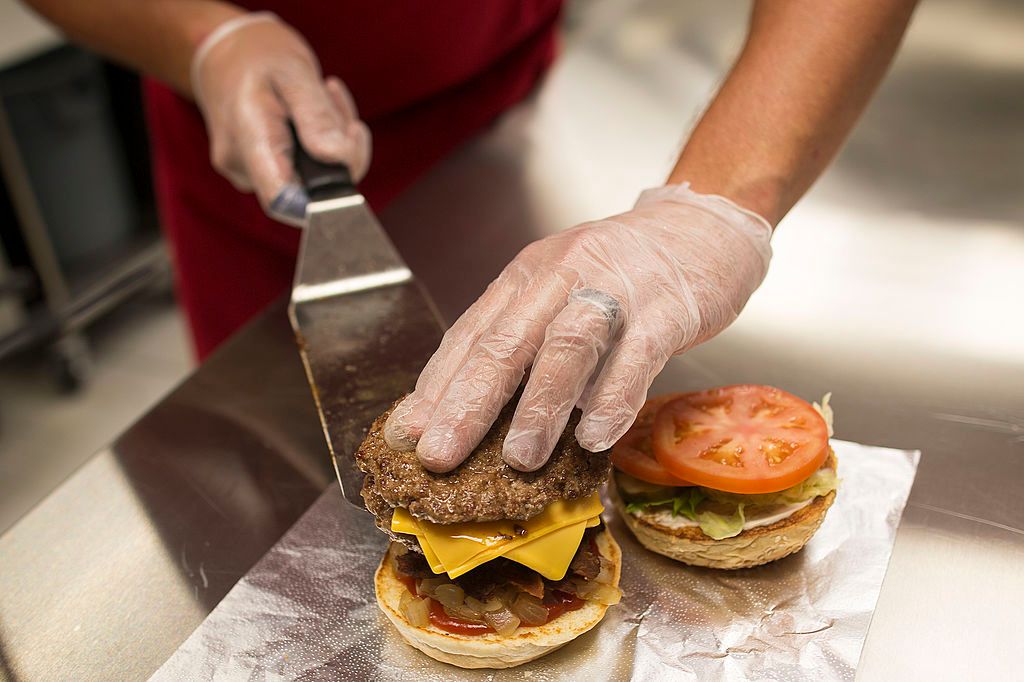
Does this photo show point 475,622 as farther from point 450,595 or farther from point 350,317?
point 350,317

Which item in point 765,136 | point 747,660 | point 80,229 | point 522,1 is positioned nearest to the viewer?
point 747,660

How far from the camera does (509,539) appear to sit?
5.05ft

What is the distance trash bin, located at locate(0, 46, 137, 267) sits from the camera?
4746mm

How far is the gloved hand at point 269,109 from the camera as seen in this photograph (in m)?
2.40

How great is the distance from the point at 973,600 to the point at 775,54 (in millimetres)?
1171

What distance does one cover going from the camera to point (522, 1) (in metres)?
3.26

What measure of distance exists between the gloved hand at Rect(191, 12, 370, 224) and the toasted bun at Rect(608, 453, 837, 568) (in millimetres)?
1217

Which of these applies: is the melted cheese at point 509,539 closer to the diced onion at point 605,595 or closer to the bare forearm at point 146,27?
the diced onion at point 605,595

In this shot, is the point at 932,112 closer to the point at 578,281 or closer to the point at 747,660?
the point at 578,281

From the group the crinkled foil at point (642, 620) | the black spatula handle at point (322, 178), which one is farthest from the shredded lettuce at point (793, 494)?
the black spatula handle at point (322, 178)

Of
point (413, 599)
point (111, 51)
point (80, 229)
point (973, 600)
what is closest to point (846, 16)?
point (973, 600)

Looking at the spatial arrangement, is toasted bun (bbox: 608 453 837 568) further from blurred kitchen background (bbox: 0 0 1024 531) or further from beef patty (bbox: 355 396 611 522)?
blurred kitchen background (bbox: 0 0 1024 531)

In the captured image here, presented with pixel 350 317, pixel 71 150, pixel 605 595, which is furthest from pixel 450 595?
pixel 71 150

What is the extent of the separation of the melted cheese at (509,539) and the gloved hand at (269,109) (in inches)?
43.7
